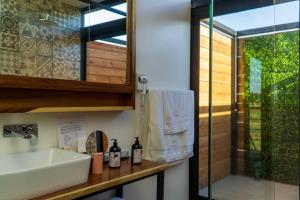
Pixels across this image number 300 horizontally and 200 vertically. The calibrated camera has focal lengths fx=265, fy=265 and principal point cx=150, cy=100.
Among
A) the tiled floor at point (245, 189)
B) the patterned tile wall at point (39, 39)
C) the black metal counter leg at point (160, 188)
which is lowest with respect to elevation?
the tiled floor at point (245, 189)

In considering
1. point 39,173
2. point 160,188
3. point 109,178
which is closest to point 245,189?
point 160,188

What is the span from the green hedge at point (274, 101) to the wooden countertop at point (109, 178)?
0.80m

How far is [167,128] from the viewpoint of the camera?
2.10 m

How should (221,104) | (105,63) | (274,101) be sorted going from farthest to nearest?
(221,104), (274,101), (105,63)

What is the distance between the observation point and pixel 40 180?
1093mm

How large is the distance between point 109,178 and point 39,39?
2.70 feet

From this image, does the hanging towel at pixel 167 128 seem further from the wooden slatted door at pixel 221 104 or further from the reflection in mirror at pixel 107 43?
the reflection in mirror at pixel 107 43

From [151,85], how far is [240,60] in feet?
2.85

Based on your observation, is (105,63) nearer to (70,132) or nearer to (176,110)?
(70,132)

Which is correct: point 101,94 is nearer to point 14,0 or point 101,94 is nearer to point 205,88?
point 14,0

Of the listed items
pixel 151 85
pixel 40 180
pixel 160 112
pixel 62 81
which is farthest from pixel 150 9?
pixel 40 180

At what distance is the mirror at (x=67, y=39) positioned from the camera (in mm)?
1326

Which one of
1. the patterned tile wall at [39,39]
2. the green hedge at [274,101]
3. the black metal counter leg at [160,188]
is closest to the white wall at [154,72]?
the patterned tile wall at [39,39]

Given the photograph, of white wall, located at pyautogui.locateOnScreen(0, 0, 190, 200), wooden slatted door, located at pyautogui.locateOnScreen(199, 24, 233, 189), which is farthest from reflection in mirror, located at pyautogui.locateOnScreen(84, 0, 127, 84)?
wooden slatted door, located at pyautogui.locateOnScreen(199, 24, 233, 189)
